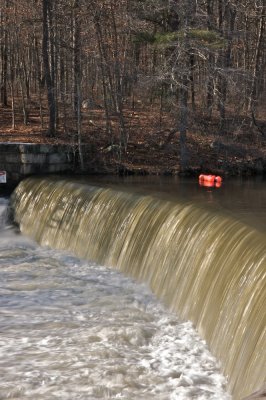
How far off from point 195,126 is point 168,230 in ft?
36.5

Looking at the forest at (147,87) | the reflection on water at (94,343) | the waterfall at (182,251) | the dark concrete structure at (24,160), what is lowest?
the reflection on water at (94,343)

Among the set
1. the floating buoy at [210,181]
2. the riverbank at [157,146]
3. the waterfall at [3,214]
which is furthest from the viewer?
the riverbank at [157,146]

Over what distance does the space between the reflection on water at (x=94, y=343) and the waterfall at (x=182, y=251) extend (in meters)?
0.26

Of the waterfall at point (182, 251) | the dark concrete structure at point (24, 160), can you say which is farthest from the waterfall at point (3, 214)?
the dark concrete structure at point (24, 160)

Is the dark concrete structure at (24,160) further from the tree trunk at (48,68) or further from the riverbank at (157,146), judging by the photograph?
the tree trunk at (48,68)

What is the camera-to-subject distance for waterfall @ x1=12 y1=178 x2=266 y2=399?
5473 millimetres

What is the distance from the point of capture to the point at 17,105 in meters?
22.6

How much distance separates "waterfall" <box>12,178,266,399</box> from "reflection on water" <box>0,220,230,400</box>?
0.26 m

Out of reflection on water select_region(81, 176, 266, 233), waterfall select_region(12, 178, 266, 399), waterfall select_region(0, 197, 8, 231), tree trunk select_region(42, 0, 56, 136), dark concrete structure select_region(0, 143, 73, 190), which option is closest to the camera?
waterfall select_region(12, 178, 266, 399)

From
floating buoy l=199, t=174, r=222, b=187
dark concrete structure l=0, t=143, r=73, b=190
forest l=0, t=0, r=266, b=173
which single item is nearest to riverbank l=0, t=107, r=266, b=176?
forest l=0, t=0, r=266, b=173

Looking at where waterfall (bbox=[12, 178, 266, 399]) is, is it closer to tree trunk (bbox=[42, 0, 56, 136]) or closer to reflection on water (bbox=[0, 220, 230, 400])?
reflection on water (bbox=[0, 220, 230, 400])

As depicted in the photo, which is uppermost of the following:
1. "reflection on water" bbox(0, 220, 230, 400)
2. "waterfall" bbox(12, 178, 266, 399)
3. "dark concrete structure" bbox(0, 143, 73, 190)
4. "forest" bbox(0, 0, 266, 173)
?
"forest" bbox(0, 0, 266, 173)

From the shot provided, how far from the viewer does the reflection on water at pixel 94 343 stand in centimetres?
549

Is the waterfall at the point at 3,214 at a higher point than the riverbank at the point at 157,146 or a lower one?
lower
